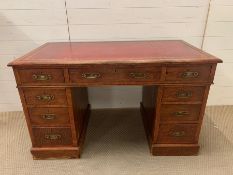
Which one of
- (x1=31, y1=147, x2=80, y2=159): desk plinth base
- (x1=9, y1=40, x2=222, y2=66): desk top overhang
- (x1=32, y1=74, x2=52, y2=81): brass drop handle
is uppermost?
(x1=9, y1=40, x2=222, y2=66): desk top overhang

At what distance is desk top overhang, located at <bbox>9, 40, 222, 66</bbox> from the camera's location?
133 cm

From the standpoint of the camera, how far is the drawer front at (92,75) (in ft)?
4.48

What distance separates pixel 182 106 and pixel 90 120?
1.03m

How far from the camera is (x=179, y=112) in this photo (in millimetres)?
1531

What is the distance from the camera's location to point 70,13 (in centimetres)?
190

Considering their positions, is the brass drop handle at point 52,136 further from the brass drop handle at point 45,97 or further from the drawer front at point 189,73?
the drawer front at point 189,73

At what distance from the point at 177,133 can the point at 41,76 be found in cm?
109

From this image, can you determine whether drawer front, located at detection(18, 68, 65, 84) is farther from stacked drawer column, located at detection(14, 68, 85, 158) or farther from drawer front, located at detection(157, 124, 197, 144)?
drawer front, located at detection(157, 124, 197, 144)

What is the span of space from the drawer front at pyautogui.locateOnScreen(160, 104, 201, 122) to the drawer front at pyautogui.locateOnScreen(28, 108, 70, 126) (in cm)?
72

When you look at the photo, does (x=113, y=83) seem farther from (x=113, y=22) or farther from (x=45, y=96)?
(x=113, y=22)

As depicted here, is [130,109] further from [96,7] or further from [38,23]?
[38,23]

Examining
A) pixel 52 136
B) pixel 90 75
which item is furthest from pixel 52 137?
pixel 90 75

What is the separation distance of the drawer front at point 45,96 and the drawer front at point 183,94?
72 cm

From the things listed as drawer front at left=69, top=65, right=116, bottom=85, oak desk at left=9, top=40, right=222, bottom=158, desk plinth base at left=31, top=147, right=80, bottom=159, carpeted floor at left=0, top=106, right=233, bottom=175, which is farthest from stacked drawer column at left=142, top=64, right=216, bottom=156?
desk plinth base at left=31, top=147, right=80, bottom=159
